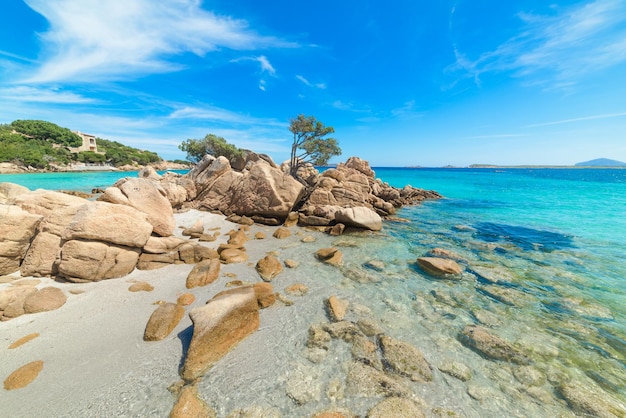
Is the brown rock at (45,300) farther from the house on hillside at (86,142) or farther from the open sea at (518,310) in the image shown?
the house on hillside at (86,142)

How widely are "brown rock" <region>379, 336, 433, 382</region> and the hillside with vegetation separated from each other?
311 ft

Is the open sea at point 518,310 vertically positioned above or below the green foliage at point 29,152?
below

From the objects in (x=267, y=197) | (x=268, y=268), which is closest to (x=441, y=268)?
(x=268, y=268)

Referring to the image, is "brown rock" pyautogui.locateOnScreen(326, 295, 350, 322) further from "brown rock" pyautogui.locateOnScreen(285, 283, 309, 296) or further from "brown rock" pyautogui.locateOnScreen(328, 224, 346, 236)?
"brown rock" pyautogui.locateOnScreen(328, 224, 346, 236)

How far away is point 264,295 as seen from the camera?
6879 mm

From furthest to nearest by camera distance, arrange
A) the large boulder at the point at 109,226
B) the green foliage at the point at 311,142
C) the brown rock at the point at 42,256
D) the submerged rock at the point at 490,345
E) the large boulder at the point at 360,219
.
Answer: the green foliage at the point at 311,142 → the large boulder at the point at 360,219 → the large boulder at the point at 109,226 → the brown rock at the point at 42,256 → the submerged rock at the point at 490,345

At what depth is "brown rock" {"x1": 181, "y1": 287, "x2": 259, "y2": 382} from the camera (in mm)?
4609

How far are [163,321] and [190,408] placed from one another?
246 cm

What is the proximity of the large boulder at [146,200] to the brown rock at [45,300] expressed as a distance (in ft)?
11.9

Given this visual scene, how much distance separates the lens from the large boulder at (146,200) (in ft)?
30.7

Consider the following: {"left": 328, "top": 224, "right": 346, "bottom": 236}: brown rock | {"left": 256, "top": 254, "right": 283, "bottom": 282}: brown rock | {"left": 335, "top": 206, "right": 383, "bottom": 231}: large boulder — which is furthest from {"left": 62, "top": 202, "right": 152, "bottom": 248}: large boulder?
{"left": 335, "top": 206, "right": 383, "bottom": 231}: large boulder

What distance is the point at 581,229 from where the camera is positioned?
17.0 metres

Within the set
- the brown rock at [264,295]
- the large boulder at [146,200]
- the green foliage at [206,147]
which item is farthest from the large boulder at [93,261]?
the green foliage at [206,147]

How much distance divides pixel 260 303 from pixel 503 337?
21.5ft
